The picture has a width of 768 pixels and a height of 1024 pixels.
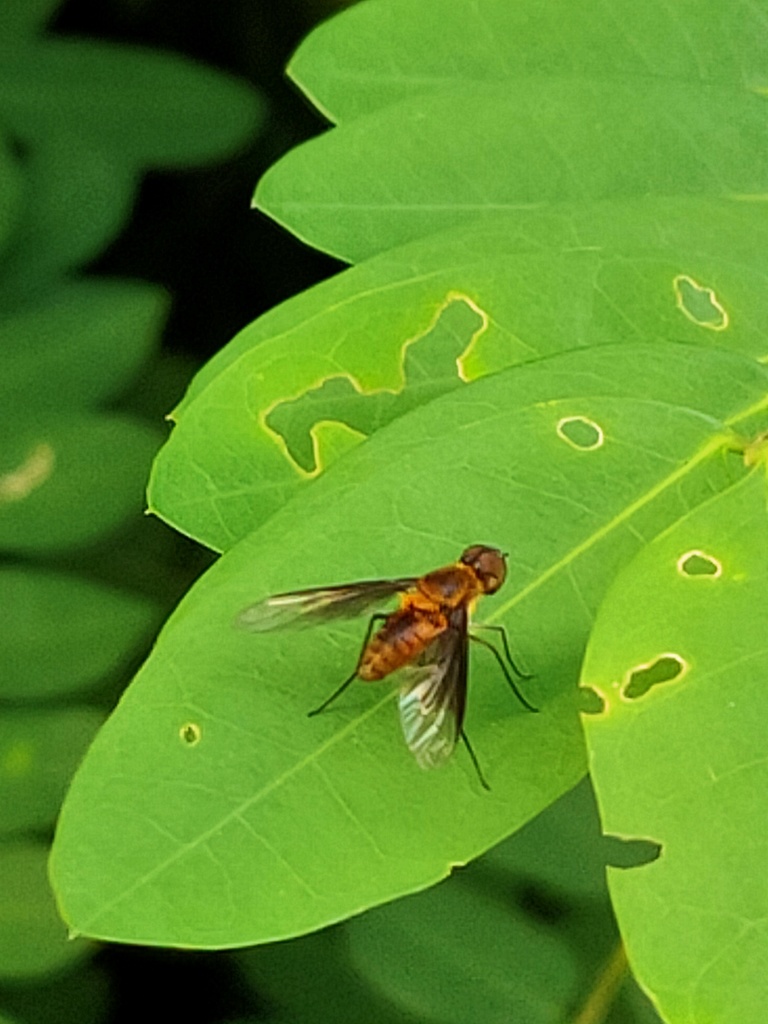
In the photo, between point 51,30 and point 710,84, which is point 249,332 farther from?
point 51,30

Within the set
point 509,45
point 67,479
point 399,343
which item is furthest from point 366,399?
point 67,479

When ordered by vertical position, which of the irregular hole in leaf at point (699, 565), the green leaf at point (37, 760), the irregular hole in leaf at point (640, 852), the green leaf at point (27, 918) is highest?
the irregular hole in leaf at point (699, 565)

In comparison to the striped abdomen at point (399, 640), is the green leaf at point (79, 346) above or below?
below

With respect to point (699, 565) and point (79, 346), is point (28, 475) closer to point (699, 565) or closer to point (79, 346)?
point (79, 346)

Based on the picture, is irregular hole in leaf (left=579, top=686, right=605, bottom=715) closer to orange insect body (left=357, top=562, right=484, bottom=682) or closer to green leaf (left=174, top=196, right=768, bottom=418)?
orange insect body (left=357, top=562, right=484, bottom=682)

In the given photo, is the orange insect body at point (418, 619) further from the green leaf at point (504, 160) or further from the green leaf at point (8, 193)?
the green leaf at point (8, 193)

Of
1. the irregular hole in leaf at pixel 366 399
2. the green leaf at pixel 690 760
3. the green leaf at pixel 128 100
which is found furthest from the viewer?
the green leaf at pixel 128 100

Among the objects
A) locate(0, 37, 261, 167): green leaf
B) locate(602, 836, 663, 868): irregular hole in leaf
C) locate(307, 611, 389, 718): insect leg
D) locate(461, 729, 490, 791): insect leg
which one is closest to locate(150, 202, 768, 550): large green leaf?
locate(307, 611, 389, 718): insect leg

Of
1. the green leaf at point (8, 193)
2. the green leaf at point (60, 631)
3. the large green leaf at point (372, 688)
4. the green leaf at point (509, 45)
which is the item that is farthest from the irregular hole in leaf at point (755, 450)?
the green leaf at point (8, 193)
